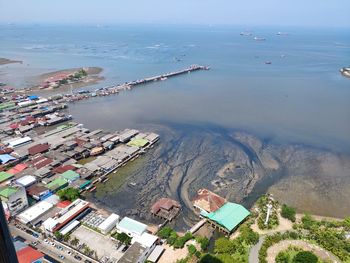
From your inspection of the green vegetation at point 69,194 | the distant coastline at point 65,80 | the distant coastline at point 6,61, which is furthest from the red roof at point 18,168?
the distant coastline at point 6,61

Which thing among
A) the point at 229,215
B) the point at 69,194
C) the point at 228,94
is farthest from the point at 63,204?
the point at 228,94

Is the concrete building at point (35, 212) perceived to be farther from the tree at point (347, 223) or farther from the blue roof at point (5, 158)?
the tree at point (347, 223)

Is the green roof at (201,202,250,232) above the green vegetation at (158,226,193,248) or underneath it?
above

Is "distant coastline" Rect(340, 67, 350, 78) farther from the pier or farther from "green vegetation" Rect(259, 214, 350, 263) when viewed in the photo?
"green vegetation" Rect(259, 214, 350, 263)

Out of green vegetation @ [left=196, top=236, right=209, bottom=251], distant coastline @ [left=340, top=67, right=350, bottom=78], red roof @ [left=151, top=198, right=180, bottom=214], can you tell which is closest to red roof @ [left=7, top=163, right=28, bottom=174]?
red roof @ [left=151, top=198, right=180, bottom=214]

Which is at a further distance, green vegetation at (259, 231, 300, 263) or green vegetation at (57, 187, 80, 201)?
green vegetation at (57, 187, 80, 201)
